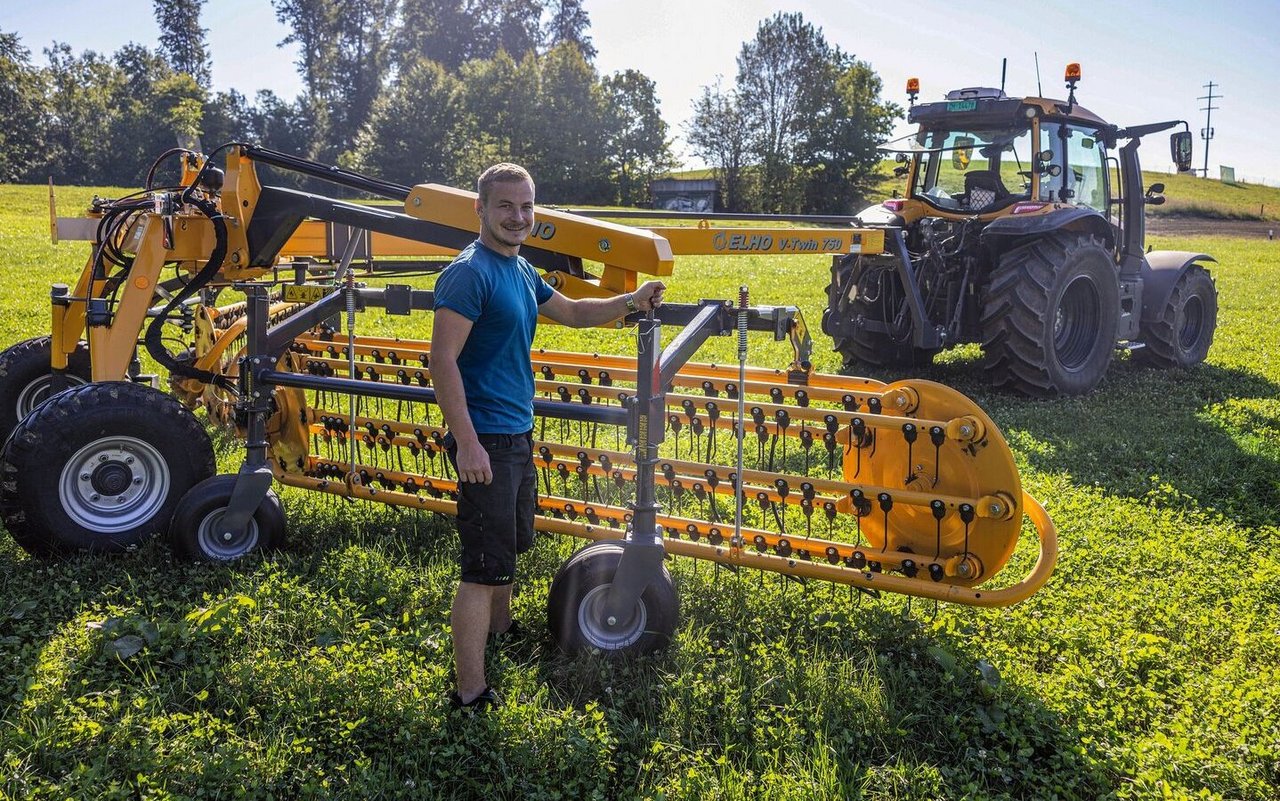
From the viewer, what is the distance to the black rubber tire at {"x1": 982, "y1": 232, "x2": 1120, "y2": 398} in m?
8.02

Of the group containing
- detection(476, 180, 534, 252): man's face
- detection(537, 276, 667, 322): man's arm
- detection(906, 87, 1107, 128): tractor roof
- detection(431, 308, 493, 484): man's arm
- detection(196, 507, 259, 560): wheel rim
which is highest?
detection(906, 87, 1107, 128): tractor roof

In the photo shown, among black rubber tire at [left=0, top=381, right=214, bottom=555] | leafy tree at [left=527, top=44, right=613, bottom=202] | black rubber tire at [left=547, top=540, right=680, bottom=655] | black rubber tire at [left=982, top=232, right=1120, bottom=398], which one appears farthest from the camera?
leafy tree at [left=527, top=44, right=613, bottom=202]

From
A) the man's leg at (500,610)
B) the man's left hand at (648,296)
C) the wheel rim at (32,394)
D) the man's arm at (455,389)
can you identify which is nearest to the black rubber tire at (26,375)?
the wheel rim at (32,394)

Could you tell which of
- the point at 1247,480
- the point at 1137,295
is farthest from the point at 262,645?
the point at 1137,295

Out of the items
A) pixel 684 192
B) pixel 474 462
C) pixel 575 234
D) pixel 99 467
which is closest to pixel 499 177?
pixel 474 462

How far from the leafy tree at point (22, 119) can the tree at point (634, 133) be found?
30299mm

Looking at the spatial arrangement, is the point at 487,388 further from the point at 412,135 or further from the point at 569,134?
the point at 412,135

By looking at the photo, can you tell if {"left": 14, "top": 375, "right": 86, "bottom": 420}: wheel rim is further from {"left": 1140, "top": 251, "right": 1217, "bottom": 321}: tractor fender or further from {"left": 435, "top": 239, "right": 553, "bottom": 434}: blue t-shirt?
{"left": 1140, "top": 251, "right": 1217, "bottom": 321}: tractor fender

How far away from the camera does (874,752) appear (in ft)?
11.3

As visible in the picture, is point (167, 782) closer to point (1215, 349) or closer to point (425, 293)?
point (425, 293)

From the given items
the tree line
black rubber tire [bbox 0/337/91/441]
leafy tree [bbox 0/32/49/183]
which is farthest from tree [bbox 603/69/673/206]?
black rubber tire [bbox 0/337/91/441]

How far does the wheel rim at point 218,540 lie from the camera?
4637mm

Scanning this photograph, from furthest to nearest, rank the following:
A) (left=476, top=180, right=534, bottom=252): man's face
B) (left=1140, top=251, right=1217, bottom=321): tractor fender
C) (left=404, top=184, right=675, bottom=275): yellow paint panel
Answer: (left=1140, top=251, right=1217, bottom=321): tractor fender → (left=404, top=184, right=675, bottom=275): yellow paint panel → (left=476, top=180, right=534, bottom=252): man's face

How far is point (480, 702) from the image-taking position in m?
3.51
